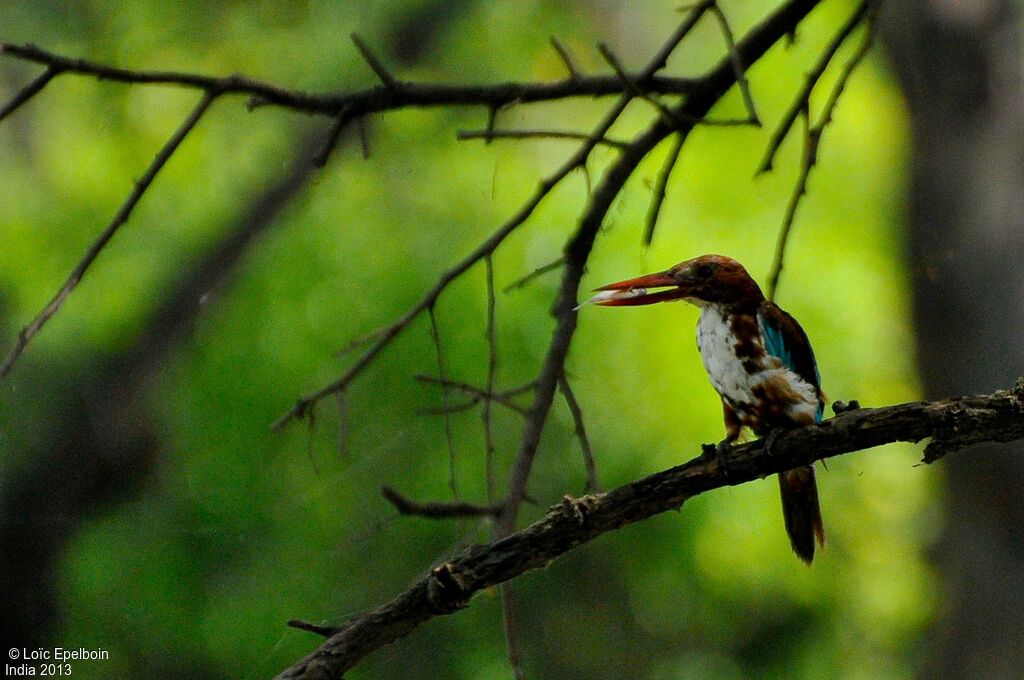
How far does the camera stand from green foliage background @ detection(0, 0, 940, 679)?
166 centimetres

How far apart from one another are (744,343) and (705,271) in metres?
0.06

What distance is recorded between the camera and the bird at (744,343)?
747 mm

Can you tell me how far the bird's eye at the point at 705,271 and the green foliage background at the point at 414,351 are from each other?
2.65 ft

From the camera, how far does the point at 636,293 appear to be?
2.41ft

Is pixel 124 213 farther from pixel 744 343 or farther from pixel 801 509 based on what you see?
pixel 801 509

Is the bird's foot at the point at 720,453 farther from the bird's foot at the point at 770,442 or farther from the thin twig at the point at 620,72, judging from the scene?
the thin twig at the point at 620,72

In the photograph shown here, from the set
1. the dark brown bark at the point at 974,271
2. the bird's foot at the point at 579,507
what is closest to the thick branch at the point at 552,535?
the bird's foot at the point at 579,507

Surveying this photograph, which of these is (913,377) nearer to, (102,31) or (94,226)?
(94,226)

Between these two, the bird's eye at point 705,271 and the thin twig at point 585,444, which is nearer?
the bird's eye at point 705,271

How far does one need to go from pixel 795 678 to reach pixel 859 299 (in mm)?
832

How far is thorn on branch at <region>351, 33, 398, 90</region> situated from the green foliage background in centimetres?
64

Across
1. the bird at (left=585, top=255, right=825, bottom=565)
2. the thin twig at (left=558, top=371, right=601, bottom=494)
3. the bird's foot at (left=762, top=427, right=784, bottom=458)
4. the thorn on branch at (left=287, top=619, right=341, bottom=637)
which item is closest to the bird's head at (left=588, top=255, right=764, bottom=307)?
the bird at (left=585, top=255, right=825, bottom=565)

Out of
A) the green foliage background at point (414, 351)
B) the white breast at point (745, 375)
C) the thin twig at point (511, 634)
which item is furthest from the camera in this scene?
the green foliage background at point (414, 351)

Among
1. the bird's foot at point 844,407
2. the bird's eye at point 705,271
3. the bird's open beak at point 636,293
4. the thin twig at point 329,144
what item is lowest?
the bird's foot at point 844,407
